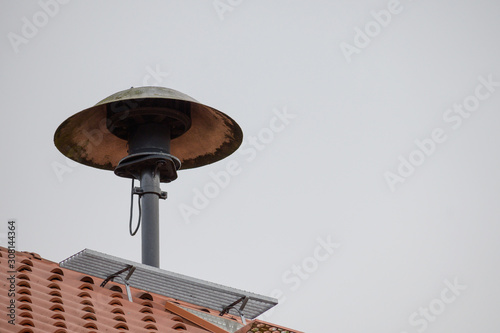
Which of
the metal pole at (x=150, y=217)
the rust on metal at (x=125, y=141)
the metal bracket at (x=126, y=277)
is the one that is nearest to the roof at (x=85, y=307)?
the metal bracket at (x=126, y=277)

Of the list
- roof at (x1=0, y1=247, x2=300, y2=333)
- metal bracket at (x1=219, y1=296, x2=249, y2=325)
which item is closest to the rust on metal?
roof at (x1=0, y1=247, x2=300, y2=333)

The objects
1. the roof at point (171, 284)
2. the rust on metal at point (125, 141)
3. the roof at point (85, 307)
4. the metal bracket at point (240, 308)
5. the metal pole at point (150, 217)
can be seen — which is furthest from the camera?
the rust on metal at point (125, 141)

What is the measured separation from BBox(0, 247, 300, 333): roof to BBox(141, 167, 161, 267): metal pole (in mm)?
517

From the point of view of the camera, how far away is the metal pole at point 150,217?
818 cm

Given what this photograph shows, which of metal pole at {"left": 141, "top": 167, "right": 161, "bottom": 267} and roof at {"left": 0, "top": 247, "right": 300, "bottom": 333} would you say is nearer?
roof at {"left": 0, "top": 247, "right": 300, "bottom": 333}

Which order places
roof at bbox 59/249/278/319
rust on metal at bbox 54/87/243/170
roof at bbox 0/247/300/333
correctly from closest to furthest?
roof at bbox 0/247/300/333 < roof at bbox 59/249/278/319 < rust on metal at bbox 54/87/243/170

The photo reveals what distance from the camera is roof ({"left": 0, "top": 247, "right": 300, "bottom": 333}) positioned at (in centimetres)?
613

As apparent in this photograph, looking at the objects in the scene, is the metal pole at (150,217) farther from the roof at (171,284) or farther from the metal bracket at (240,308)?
the metal bracket at (240,308)

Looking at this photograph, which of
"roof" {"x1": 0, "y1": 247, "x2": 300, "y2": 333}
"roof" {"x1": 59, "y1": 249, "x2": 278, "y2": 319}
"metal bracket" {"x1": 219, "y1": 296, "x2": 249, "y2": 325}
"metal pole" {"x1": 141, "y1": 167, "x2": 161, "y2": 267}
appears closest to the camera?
"roof" {"x1": 0, "y1": 247, "x2": 300, "y2": 333}

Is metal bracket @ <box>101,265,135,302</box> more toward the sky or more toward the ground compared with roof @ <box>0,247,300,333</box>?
more toward the sky

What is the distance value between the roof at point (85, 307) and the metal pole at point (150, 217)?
52 centimetres

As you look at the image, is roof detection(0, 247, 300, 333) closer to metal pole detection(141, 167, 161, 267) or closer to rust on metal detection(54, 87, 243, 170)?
metal pole detection(141, 167, 161, 267)

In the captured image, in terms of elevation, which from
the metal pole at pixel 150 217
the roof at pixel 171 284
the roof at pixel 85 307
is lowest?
the roof at pixel 85 307

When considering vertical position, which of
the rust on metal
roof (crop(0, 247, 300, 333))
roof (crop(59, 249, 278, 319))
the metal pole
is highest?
the rust on metal
